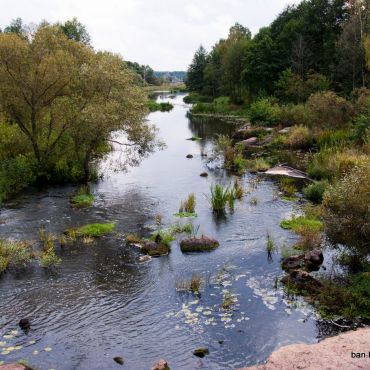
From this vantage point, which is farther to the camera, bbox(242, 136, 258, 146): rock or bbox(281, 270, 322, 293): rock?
bbox(242, 136, 258, 146): rock

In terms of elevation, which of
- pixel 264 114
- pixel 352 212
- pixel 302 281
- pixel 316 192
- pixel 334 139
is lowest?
pixel 302 281

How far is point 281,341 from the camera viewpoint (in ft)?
38.8

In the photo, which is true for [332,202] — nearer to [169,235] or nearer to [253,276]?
[253,276]

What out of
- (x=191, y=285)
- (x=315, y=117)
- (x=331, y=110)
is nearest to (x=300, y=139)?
(x=315, y=117)

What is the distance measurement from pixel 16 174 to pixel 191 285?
1779 centimetres

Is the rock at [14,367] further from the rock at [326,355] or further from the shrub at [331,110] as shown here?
the shrub at [331,110]

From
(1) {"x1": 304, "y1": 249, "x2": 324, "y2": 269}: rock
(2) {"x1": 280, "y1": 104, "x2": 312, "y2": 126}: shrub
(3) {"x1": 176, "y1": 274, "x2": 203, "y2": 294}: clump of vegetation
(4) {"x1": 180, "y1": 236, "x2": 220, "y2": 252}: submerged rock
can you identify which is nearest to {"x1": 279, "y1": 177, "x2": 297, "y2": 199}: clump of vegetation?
(4) {"x1": 180, "y1": 236, "x2": 220, "y2": 252}: submerged rock

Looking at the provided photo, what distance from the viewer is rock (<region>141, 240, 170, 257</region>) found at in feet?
58.8

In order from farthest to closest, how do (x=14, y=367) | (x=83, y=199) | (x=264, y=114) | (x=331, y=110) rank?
1. (x=264, y=114)
2. (x=331, y=110)
3. (x=83, y=199)
4. (x=14, y=367)

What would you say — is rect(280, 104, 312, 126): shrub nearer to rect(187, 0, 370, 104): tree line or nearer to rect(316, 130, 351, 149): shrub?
rect(316, 130, 351, 149): shrub

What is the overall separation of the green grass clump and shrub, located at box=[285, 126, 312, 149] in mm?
20588

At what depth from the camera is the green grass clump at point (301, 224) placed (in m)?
19.3

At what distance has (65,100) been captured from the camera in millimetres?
28656

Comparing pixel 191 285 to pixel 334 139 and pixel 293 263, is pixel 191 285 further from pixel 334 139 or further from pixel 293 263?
pixel 334 139
